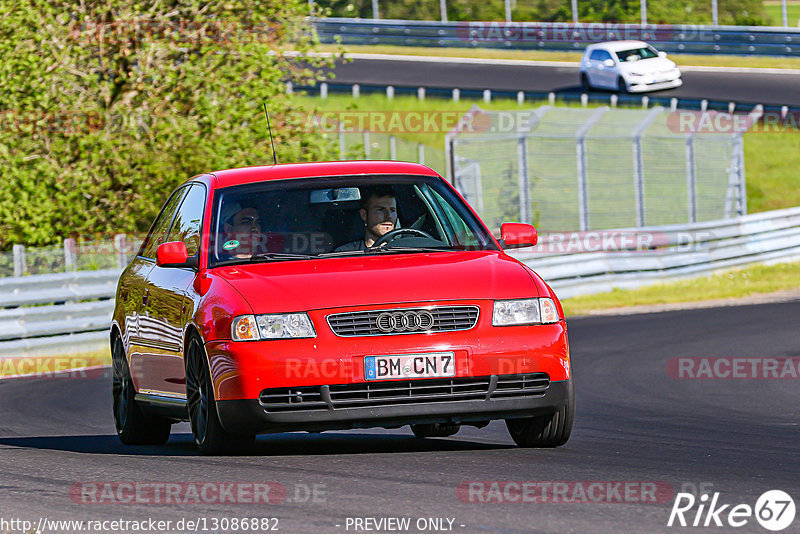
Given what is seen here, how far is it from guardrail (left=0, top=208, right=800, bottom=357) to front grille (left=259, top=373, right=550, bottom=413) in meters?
11.6

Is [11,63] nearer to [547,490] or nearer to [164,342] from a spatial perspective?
[164,342]

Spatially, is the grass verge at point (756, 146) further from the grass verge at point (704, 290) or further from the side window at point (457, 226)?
the side window at point (457, 226)

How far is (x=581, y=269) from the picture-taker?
81.4 feet

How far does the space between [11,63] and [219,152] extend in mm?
3451

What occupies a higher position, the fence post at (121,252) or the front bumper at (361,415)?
the front bumper at (361,415)

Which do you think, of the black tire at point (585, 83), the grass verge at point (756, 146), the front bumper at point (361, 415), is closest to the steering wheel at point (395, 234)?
the front bumper at point (361, 415)

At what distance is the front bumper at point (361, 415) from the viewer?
7.60 meters

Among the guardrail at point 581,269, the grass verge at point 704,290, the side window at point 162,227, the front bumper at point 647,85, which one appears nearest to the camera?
the side window at point 162,227

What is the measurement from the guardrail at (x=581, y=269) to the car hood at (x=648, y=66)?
17568 millimetres

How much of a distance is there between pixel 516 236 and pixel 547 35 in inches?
1923

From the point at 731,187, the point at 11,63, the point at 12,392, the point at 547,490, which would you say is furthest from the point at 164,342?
the point at 731,187

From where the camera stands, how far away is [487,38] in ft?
189

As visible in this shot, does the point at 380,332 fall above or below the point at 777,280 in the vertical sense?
above

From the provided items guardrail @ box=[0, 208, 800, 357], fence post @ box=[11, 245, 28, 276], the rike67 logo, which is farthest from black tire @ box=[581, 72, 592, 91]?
the rike67 logo
